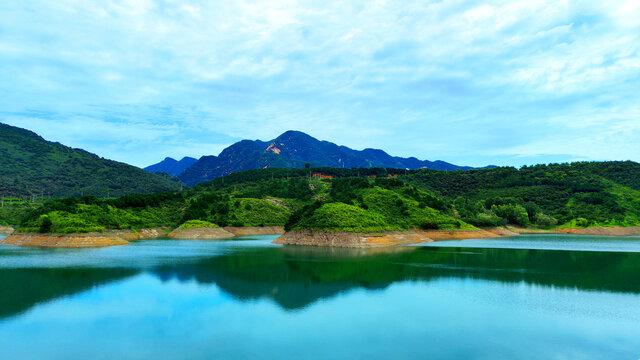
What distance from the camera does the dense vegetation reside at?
235ft

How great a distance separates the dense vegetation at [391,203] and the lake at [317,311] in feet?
100

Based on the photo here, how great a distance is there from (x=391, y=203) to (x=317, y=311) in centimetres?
6553

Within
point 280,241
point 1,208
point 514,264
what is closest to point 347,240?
point 280,241

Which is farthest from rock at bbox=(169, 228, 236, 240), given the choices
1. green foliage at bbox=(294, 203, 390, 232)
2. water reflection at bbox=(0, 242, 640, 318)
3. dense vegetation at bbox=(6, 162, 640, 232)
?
water reflection at bbox=(0, 242, 640, 318)

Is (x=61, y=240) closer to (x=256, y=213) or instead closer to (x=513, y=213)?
(x=256, y=213)

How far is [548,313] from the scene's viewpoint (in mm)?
23828

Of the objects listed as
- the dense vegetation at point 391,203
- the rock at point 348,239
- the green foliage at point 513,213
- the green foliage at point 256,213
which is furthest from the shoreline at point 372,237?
the green foliage at point 256,213

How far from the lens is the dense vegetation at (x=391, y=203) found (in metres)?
71.8

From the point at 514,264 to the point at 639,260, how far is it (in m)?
18.4

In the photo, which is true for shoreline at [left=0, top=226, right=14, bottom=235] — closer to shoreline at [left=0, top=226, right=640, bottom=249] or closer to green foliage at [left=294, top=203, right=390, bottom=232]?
shoreline at [left=0, top=226, right=640, bottom=249]

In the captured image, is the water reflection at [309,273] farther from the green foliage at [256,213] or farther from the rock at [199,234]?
the green foliage at [256,213]

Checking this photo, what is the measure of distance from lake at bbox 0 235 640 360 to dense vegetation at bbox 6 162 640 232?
100 ft

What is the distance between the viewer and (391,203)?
87.5 m

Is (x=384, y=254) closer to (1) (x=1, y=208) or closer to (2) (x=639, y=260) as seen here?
(2) (x=639, y=260)
